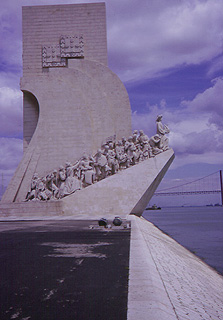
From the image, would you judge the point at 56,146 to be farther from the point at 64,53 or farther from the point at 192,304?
the point at 192,304

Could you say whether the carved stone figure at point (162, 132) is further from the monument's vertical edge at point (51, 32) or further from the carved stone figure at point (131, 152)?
the monument's vertical edge at point (51, 32)

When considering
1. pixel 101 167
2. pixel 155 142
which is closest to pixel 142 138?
pixel 155 142

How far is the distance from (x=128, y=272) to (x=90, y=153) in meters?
9.68

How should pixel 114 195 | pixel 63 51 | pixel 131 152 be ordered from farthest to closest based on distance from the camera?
pixel 63 51 < pixel 131 152 < pixel 114 195

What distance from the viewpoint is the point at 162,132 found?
11.2 m

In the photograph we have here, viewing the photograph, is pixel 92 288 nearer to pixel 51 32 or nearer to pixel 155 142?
pixel 155 142

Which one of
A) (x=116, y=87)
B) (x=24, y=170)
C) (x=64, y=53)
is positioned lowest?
(x=24, y=170)

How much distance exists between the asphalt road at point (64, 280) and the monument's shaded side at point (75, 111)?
6.20 metres

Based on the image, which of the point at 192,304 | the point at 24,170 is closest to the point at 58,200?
the point at 24,170

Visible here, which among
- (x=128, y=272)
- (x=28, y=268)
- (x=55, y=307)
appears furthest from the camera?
(x=28, y=268)

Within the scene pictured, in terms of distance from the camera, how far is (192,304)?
2.16 metres

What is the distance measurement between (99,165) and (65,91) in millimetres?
3444

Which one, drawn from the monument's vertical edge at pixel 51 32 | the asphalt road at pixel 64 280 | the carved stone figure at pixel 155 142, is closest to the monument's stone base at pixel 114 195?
the carved stone figure at pixel 155 142

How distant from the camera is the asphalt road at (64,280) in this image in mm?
1766
